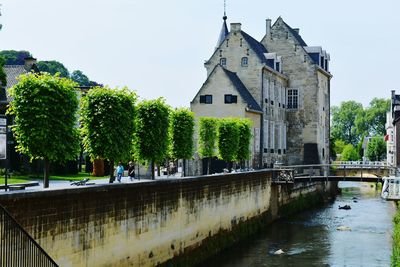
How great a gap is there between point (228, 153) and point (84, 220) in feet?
87.4

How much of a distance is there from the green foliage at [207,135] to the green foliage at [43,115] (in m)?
22.5

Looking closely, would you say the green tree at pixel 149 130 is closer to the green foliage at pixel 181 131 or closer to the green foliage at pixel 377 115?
the green foliage at pixel 181 131

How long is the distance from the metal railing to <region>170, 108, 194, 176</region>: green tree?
21.4 meters

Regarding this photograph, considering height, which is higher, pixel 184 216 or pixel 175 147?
pixel 175 147

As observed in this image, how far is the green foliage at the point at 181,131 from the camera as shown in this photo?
3591cm

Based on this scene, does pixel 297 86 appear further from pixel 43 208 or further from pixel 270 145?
pixel 43 208

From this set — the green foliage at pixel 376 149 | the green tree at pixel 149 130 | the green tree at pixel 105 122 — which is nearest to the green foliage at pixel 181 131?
the green tree at pixel 149 130

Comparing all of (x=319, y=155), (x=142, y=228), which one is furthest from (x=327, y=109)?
(x=142, y=228)

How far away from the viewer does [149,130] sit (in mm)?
30438

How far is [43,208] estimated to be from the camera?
53.4 feet

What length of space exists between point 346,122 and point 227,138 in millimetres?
118439

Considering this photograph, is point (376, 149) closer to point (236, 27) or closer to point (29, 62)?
point (236, 27)

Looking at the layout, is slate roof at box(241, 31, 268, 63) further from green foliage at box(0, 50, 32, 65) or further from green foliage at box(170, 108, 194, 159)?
green foliage at box(0, 50, 32, 65)

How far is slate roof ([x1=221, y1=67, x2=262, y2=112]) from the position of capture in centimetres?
5448
